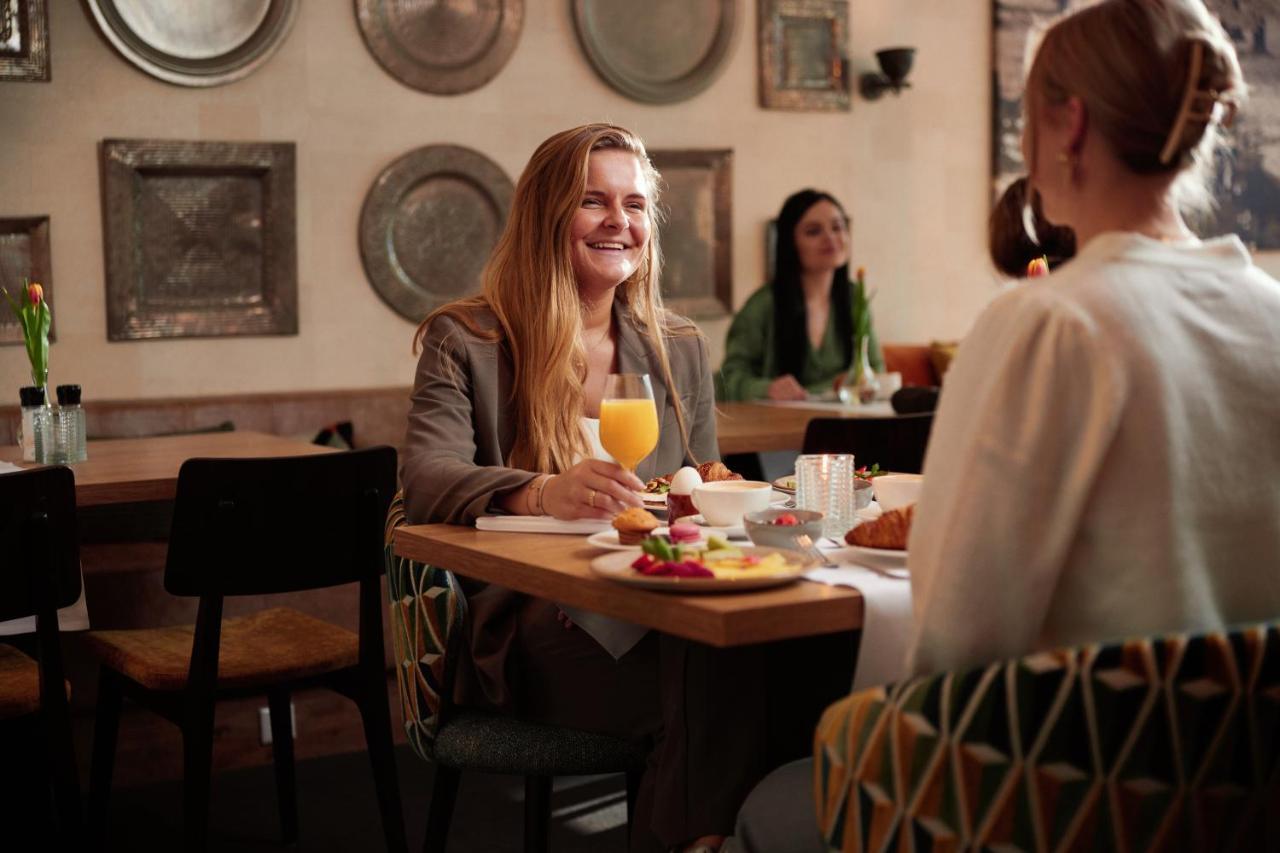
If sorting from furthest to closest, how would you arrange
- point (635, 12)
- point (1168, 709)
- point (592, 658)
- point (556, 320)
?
point (635, 12) < point (556, 320) < point (592, 658) < point (1168, 709)

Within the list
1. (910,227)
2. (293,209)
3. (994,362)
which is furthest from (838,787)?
(910,227)

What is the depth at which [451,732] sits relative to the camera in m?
2.29

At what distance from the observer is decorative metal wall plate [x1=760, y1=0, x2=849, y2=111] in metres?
6.20

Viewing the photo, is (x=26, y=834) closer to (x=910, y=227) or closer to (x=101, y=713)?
(x=101, y=713)

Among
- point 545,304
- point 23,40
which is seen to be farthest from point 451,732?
point 23,40

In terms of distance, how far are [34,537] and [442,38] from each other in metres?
3.33

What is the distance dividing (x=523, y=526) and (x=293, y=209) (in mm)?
3501

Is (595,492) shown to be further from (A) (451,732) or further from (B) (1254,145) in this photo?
(B) (1254,145)

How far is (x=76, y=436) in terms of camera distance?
3506mm

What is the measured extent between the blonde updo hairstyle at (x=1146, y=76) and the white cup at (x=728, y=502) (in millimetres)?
723

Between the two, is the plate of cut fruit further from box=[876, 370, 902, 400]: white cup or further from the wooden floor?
box=[876, 370, 902, 400]: white cup

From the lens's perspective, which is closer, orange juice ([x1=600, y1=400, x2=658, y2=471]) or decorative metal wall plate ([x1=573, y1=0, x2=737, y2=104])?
orange juice ([x1=600, y1=400, x2=658, y2=471])

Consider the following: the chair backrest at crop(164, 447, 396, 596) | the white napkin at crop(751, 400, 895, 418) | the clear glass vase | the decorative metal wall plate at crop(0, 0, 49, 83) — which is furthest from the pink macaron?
the decorative metal wall plate at crop(0, 0, 49, 83)

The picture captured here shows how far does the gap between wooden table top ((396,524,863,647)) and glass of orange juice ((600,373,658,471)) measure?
7.1 inches
